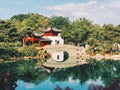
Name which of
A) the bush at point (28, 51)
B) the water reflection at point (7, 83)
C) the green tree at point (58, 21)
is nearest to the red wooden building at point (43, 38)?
the bush at point (28, 51)

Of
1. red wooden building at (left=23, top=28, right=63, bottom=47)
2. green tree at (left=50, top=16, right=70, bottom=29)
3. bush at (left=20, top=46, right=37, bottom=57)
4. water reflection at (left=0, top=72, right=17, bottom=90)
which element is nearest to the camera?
water reflection at (left=0, top=72, right=17, bottom=90)

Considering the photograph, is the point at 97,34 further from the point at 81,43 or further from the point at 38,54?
the point at 38,54

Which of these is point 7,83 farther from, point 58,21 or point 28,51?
point 58,21

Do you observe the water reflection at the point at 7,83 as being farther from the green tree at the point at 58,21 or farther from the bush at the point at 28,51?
the green tree at the point at 58,21

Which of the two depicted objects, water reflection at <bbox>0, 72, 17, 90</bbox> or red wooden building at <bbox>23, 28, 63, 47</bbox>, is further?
red wooden building at <bbox>23, 28, 63, 47</bbox>

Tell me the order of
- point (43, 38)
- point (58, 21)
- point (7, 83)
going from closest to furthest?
point (7, 83)
point (43, 38)
point (58, 21)

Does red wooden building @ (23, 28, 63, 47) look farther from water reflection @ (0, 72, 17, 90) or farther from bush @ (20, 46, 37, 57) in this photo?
water reflection @ (0, 72, 17, 90)

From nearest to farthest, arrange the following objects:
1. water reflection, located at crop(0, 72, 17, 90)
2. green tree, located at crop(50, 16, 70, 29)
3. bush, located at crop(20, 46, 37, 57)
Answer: water reflection, located at crop(0, 72, 17, 90), bush, located at crop(20, 46, 37, 57), green tree, located at crop(50, 16, 70, 29)

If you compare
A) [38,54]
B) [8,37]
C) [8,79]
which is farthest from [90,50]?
[8,79]

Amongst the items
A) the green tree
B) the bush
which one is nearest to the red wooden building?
the bush

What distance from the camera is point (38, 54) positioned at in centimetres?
5509

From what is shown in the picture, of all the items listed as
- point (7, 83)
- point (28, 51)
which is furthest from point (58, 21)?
point (7, 83)

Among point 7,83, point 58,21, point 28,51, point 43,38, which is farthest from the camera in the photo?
point 58,21

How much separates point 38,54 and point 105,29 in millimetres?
14112
